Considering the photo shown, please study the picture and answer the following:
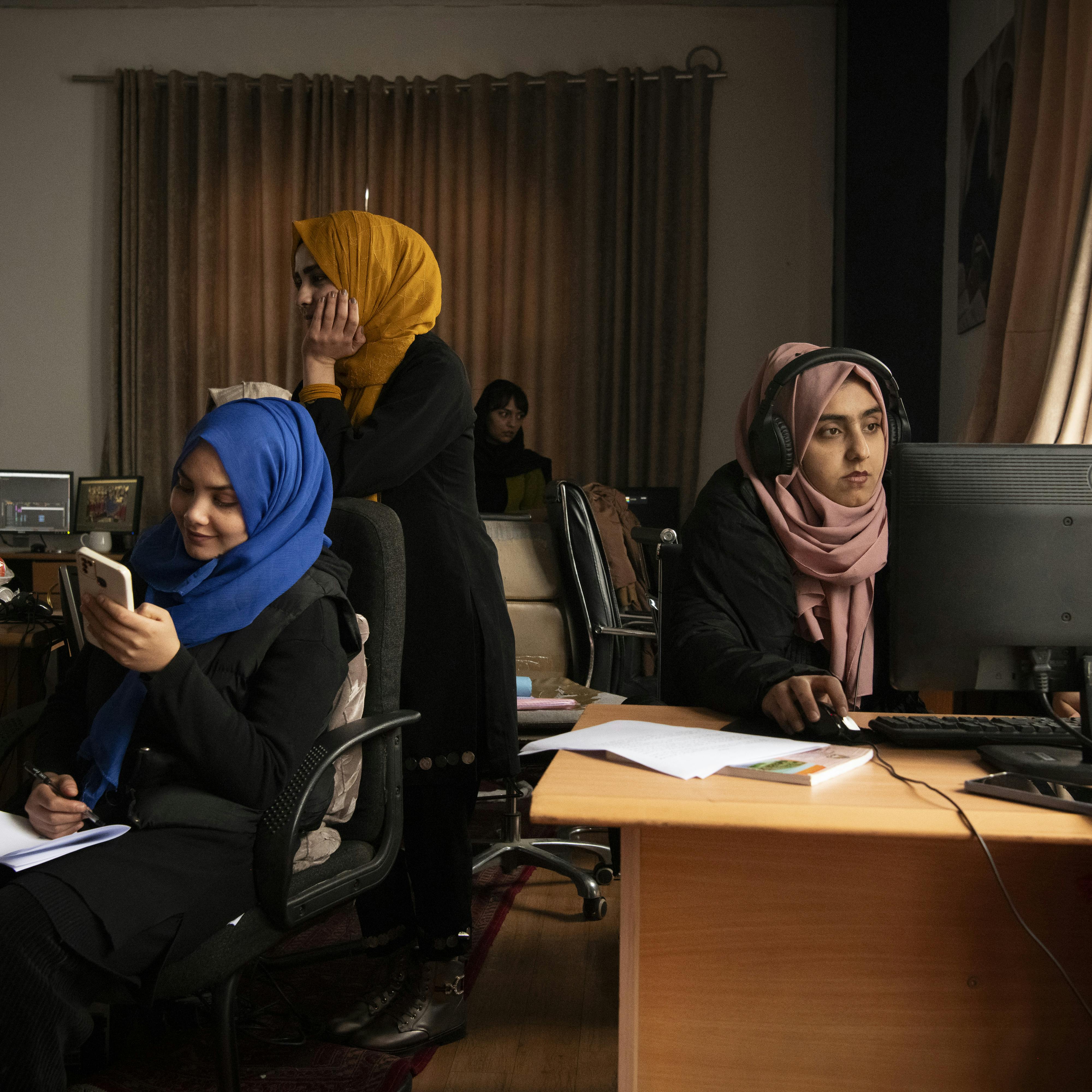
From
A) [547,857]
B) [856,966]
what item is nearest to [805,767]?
[856,966]

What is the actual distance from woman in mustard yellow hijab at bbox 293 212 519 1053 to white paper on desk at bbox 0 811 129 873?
55 cm

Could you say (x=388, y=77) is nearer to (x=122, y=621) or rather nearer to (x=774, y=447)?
(x=774, y=447)

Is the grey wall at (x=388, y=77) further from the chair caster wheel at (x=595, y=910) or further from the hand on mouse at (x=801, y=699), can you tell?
the hand on mouse at (x=801, y=699)

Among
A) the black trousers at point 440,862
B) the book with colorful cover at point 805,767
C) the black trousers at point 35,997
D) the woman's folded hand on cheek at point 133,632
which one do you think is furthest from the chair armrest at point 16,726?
the book with colorful cover at point 805,767

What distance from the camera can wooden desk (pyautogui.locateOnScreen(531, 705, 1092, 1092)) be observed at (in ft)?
3.78

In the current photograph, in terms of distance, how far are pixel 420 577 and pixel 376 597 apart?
205 mm

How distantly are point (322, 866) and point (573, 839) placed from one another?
1587 mm

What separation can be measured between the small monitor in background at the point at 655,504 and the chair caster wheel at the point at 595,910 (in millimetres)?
2375

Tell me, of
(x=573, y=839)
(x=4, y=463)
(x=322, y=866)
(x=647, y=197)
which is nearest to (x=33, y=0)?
(x=4, y=463)

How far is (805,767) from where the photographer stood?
927mm

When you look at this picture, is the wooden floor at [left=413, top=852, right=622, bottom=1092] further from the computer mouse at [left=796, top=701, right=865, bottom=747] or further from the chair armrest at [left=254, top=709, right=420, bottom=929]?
the computer mouse at [left=796, top=701, right=865, bottom=747]

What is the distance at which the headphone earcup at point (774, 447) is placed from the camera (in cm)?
147

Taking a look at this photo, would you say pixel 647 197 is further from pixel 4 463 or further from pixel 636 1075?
pixel 636 1075

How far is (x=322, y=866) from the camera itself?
1.26 meters
